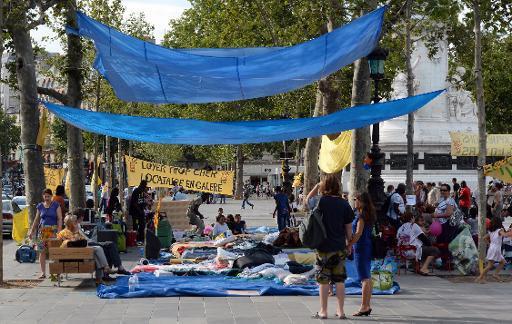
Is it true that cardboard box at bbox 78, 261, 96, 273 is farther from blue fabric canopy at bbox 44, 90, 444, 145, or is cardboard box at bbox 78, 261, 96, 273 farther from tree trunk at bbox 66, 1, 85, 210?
tree trunk at bbox 66, 1, 85, 210

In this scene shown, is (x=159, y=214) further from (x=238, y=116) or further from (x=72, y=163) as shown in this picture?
(x=238, y=116)

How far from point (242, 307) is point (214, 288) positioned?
1902mm

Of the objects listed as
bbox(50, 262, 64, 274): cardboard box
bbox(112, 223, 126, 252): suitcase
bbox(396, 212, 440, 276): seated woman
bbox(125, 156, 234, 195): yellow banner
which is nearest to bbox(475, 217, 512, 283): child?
bbox(396, 212, 440, 276): seated woman

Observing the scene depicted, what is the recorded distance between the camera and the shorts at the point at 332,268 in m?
13.0

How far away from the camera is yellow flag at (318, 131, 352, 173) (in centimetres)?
2684

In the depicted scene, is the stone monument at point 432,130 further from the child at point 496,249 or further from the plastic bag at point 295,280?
the plastic bag at point 295,280

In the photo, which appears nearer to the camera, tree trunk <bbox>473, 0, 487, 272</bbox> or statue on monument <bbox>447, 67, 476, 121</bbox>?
tree trunk <bbox>473, 0, 487, 272</bbox>

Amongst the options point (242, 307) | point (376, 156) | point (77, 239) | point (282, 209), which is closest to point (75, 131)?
point (282, 209)

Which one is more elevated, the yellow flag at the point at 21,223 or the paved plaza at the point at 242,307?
the yellow flag at the point at 21,223

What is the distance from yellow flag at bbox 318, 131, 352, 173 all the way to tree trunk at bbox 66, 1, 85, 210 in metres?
A: 6.88

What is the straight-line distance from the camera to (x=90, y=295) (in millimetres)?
15727

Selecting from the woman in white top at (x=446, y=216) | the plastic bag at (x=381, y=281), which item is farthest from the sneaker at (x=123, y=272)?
the woman in white top at (x=446, y=216)

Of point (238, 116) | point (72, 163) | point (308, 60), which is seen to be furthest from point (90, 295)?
point (238, 116)

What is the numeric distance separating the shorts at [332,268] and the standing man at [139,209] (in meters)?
15.2
